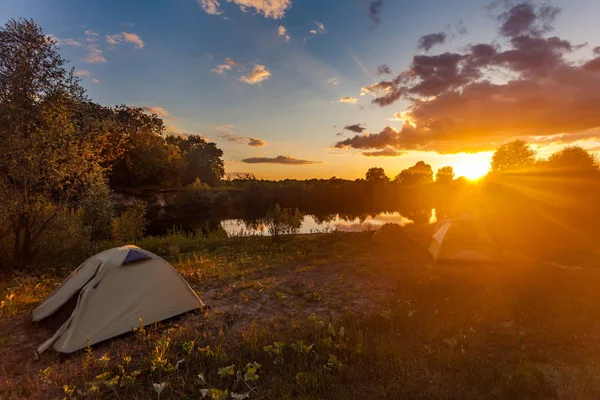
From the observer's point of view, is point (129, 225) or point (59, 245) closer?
point (59, 245)

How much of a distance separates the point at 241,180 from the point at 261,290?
4196 inches

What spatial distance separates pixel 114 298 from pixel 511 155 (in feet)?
253

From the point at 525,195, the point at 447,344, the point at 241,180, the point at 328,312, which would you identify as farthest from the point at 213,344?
the point at 241,180

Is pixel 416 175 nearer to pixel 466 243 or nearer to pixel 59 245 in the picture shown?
pixel 466 243

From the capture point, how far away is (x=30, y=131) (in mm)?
12750

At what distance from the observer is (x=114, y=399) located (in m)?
5.43

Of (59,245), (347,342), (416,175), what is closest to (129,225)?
(59,245)

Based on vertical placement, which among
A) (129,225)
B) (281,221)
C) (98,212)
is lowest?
(129,225)

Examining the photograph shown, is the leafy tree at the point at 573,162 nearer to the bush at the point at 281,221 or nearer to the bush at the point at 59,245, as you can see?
the bush at the point at 281,221

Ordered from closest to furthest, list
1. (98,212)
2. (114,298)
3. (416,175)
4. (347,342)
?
(347,342)
(114,298)
(98,212)
(416,175)

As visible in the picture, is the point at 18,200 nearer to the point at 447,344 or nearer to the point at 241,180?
the point at 447,344

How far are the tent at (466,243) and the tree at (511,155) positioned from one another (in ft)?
187

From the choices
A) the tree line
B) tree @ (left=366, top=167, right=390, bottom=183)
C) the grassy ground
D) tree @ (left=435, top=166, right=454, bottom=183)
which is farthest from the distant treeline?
tree @ (left=435, top=166, right=454, bottom=183)

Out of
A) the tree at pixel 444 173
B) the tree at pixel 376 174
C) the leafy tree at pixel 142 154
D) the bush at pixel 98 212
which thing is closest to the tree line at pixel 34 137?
the bush at pixel 98 212
